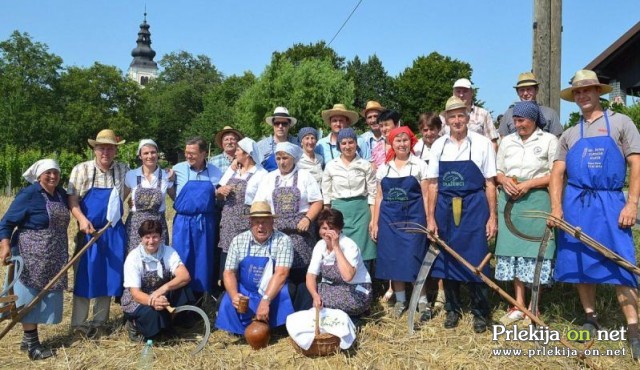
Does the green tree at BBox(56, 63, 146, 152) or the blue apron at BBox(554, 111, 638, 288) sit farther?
the green tree at BBox(56, 63, 146, 152)

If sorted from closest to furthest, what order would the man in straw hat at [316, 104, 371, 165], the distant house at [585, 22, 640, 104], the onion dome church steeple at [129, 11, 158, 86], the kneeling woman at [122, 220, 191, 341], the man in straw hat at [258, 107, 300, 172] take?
the kneeling woman at [122, 220, 191, 341], the man in straw hat at [258, 107, 300, 172], the man in straw hat at [316, 104, 371, 165], the distant house at [585, 22, 640, 104], the onion dome church steeple at [129, 11, 158, 86]

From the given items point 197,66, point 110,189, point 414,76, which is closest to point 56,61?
point 197,66

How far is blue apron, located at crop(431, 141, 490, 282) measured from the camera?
4582mm

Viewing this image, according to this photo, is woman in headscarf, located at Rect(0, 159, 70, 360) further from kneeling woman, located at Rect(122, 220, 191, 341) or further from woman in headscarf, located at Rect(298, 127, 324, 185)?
woman in headscarf, located at Rect(298, 127, 324, 185)

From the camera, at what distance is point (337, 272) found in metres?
4.56

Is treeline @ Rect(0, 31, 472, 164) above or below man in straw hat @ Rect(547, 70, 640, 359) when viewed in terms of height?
above

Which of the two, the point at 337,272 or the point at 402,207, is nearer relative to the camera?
the point at 337,272

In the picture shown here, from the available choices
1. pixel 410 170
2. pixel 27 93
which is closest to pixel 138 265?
pixel 410 170

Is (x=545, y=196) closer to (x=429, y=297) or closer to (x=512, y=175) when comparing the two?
(x=512, y=175)

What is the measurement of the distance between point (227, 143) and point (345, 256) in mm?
2126

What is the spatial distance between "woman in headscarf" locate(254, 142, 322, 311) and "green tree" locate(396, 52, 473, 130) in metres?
28.8

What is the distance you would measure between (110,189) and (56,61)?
47.4m

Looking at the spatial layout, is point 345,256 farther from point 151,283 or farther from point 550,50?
point 550,50

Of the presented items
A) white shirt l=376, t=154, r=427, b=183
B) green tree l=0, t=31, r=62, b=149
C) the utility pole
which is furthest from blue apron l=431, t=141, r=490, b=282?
green tree l=0, t=31, r=62, b=149
